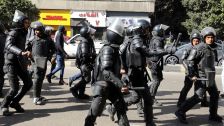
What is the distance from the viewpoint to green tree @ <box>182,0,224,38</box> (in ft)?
91.0

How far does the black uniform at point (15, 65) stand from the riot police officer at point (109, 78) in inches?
75.0

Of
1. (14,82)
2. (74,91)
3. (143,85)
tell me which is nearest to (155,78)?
(143,85)

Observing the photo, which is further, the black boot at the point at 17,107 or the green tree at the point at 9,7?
the green tree at the point at 9,7

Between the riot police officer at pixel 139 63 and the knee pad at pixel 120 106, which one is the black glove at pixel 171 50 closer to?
the riot police officer at pixel 139 63

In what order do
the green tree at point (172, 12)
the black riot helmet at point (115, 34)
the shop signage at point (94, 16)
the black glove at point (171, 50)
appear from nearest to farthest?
the black riot helmet at point (115, 34), the black glove at point (171, 50), the shop signage at point (94, 16), the green tree at point (172, 12)

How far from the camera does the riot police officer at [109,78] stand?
5.69 metres

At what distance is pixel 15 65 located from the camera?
7531 millimetres

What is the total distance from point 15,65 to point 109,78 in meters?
2.46

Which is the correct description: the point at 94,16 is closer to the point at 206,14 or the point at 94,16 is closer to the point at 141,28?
the point at 206,14

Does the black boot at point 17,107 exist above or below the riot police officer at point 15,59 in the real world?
below

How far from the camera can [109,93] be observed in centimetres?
602

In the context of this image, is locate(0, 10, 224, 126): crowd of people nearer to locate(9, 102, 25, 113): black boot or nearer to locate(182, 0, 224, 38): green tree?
locate(9, 102, 25, 113): black boot

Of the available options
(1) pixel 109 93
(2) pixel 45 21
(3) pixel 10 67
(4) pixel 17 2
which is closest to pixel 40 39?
(3) pixel 10 67

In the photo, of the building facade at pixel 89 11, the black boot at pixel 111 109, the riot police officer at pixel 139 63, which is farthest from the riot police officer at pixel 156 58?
the building facade at pixel 89 11
